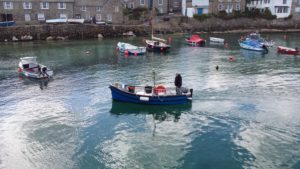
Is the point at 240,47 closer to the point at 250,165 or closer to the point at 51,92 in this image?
the point at 51,92

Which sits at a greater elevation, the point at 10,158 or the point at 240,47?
the point at 240,47

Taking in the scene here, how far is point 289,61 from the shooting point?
50906 mm

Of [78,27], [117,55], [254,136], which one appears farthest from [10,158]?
[78,27]

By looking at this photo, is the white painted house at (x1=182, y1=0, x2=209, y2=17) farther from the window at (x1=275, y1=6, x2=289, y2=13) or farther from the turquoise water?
the turquoise water

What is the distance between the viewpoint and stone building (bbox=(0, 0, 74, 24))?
255 ft

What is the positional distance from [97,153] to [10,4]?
71.2 meters

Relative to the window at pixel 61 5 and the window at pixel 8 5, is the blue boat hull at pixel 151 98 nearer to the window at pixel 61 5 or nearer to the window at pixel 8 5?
the window at pixel 61 5

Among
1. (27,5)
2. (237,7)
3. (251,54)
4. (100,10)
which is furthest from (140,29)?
(251,54)

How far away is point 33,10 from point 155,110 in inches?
2595

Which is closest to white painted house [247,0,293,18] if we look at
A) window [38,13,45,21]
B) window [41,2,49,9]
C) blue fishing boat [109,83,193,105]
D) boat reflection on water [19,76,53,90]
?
window [41,2,49,9]

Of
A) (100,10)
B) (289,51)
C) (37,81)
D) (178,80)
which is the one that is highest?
(100,10)

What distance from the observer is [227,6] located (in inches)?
4016

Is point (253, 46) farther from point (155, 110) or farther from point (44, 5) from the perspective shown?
point (44, 5)

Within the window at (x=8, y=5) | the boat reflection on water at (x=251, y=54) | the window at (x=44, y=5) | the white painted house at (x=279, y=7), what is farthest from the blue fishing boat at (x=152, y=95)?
the white painted house at (x=279, y=7)
